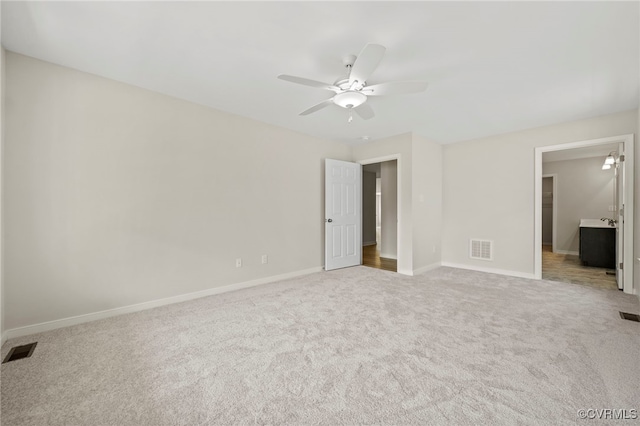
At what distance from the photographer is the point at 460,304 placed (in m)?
3.11

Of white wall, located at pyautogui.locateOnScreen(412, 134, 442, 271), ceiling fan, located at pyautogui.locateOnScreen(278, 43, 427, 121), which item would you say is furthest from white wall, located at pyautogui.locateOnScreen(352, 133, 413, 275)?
ceiling fan, located at pyautogui.locateOnScreen(278, 43, 427, 121)

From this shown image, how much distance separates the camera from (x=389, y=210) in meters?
6.28

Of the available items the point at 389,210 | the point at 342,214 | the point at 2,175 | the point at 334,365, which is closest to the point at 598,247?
the point at 389,210

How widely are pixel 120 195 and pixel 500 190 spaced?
5634mm

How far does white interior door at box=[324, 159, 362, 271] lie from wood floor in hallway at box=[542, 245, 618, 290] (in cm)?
324

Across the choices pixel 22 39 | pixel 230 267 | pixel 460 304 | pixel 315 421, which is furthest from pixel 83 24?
pixel 460 304

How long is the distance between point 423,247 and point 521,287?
150 centimetres

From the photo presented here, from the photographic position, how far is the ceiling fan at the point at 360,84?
1919mm

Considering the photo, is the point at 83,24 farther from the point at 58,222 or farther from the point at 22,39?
the point at 58,222

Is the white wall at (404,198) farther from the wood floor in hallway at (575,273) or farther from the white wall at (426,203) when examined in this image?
the wood floor in hallway at (575,273)

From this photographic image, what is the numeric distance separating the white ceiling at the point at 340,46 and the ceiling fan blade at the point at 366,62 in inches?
9.9

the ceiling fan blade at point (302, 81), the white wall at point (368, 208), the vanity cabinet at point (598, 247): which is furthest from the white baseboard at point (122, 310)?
the vanity cabinet at point (598, 247)

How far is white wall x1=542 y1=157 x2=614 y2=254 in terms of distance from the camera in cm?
625

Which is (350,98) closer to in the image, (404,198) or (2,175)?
(404,198)
